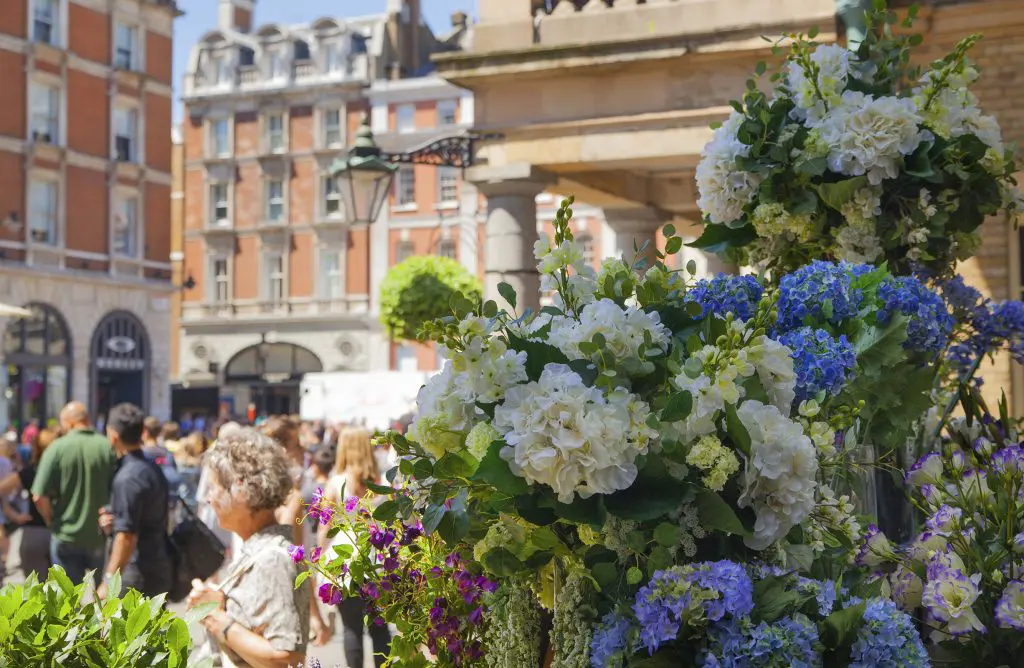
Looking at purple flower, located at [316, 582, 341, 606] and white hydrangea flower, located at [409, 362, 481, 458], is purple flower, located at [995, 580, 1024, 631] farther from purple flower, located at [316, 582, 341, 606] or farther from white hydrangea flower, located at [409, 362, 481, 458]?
purple flower, located at [316, 582, 341, 606]

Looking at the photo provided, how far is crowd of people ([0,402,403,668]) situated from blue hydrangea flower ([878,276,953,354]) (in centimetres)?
117

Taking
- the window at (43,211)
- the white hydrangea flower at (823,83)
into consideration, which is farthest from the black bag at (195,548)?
the window at (43,211)

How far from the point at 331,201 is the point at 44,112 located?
49.1 ft

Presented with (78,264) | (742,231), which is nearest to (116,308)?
(78,264)

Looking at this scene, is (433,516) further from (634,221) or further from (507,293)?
(634,221)

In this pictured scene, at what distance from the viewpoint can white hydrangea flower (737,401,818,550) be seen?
2137 mm

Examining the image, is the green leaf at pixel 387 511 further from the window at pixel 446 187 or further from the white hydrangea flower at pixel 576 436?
the window at pixel 446 187

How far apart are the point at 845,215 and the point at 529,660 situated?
1.61 m

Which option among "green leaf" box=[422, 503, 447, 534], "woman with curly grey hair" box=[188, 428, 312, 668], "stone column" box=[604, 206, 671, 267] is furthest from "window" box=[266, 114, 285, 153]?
"green leaf" box=[422, 503, 447, 534]

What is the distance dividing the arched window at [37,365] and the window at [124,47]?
7513 mm

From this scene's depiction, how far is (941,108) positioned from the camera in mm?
3514

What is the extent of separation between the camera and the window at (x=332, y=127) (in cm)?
4875

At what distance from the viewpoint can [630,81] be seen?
29.3ft

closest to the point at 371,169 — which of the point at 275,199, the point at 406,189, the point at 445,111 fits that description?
the point at 445,111
